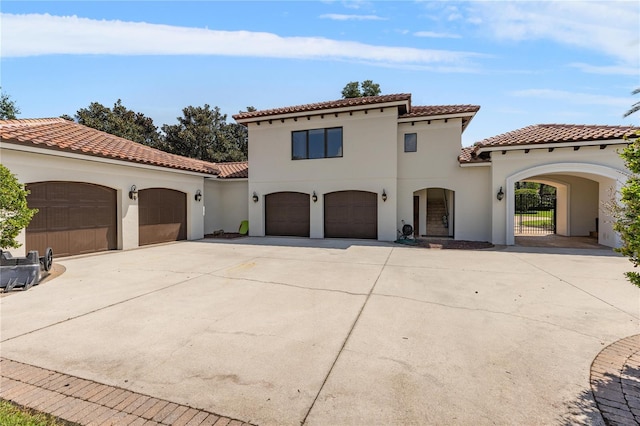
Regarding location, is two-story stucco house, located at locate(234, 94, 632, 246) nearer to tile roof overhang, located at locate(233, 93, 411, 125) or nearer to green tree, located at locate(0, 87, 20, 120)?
tile roof overhang, located at locate(233, 93, 411, 125)

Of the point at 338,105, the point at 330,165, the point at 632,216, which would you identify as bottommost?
the point at 632,216

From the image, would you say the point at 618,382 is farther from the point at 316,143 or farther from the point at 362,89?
the point at 362,89

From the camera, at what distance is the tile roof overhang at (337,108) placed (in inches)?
537

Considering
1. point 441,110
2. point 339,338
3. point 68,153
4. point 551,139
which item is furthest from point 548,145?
point 68,153

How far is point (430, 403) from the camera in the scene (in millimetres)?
2668

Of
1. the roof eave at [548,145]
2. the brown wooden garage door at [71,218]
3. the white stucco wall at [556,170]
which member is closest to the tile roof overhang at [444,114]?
the roof eave at [548,145]

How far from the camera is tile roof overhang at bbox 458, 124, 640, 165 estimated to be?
36.8 ft

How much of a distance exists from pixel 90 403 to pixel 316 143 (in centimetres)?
1414

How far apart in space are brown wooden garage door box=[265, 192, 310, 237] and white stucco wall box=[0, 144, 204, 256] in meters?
3.74

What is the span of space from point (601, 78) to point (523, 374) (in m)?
11.9

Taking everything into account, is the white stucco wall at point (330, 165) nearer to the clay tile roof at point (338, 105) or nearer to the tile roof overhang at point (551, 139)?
the clay tile roof at point (338, 105)

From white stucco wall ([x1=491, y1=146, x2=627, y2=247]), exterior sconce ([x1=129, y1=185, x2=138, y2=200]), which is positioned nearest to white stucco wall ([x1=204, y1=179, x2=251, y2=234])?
exterior sconce ([x1=129, y1=185, x2=138, y2=200])

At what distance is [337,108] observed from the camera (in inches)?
564

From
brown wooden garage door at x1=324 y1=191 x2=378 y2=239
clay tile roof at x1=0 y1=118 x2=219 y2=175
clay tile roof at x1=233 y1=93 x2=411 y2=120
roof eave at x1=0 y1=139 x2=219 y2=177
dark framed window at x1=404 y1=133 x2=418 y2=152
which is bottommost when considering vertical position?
brown wooden garage door at x1=324 y1=191 x2=378 y2=239
